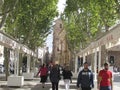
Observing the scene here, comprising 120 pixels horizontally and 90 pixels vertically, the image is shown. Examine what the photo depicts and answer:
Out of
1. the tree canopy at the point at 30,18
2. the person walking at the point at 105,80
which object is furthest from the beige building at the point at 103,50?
the tree canopy at the point at 30,18

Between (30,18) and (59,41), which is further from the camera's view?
(59,41)

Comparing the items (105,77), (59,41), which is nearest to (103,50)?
(105,77)

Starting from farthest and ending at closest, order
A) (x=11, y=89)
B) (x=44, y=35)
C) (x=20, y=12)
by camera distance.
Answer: (x=44, y=35)
(x=20, y=12)
(x=11, y=89)

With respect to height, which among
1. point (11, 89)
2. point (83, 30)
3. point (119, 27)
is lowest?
point (11, 89)

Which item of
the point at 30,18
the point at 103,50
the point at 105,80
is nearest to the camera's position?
the point at 105,80

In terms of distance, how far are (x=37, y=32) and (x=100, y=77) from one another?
34672 millimetres

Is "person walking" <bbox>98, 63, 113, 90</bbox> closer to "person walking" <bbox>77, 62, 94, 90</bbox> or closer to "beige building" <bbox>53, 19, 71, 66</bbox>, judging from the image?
"person walking" <bbox>77, 62, 94, 90</bbox>

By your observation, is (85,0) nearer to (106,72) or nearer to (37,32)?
(106,72)

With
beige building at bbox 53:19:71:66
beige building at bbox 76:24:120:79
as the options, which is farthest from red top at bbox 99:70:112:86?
beige building at bbox 53:19:71:66

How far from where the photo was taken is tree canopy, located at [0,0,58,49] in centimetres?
3528

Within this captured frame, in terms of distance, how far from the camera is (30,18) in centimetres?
4109

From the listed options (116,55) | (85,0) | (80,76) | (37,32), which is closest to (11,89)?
(85,0)

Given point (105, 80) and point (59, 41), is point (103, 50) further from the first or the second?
point (59, 41)

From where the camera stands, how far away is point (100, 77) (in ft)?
49.5
